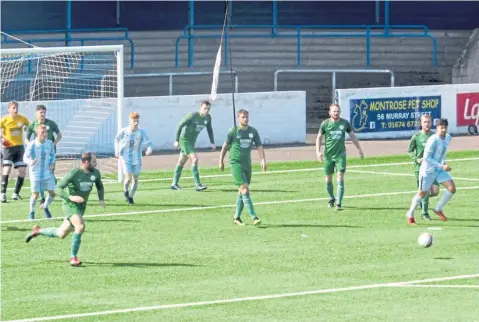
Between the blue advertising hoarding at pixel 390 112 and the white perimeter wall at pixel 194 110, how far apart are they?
1830 millimetres

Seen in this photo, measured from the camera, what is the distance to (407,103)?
4000cm

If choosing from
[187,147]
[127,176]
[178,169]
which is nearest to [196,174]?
[178,169]

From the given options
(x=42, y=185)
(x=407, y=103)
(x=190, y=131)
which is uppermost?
(x=407, y=103)

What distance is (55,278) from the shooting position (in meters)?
18.9

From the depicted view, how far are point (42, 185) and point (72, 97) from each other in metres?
13.4

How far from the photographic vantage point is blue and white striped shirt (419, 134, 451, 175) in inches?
918

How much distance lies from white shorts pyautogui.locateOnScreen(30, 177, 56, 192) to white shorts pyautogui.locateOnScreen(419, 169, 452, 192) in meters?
7.24

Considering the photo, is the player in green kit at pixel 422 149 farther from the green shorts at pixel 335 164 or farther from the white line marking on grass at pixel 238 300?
the white line marking on grass at pixel 238 300

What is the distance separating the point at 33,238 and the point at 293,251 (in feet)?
15.7

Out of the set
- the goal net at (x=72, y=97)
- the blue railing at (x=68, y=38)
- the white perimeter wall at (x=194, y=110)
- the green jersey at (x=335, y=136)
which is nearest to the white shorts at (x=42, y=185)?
the green jersey at (x=335, y=136)

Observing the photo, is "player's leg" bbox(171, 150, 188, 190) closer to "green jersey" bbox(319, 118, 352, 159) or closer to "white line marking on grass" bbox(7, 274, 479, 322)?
"green jersey" bbox(319, 118, 352, 159)

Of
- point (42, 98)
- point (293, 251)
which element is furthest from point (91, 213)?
point (42, 98)

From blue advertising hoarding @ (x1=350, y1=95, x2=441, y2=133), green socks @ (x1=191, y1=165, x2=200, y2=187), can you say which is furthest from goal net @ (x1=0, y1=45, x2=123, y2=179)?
blue advertising hoarding @ (x1=350, y1=95, x2=441, y2=133)

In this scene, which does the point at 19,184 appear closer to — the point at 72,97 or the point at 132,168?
the point at 132,168
